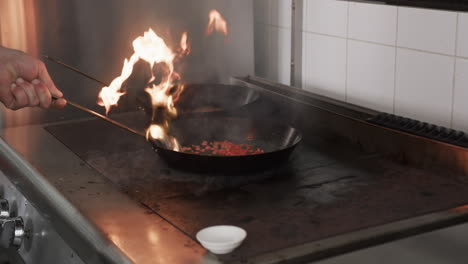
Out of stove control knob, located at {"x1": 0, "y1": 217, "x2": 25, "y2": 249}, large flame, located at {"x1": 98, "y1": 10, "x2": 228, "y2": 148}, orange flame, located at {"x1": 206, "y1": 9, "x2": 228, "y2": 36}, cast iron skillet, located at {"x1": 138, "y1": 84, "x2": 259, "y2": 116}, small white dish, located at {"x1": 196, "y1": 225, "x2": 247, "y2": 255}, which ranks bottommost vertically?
stove control knob, located at {"x1": 0, "y1": 217, "x2": 25, "y2": 249}

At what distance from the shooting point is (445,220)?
1.05m

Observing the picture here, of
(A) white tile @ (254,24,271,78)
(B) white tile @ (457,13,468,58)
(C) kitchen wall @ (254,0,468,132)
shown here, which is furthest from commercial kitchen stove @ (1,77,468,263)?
(A) white tile @ (254,24,271,78)

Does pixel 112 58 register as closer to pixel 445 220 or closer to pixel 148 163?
pixel 148 163

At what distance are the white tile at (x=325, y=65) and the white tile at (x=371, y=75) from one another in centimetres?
3

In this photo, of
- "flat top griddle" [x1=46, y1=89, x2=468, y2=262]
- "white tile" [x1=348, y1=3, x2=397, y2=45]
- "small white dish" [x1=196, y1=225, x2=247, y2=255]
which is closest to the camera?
"small white dish" [x1=196, y1=225, x2=247, y2=255]

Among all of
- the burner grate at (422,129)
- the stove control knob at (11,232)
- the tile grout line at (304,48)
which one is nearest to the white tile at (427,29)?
the burner grate at (422,129)

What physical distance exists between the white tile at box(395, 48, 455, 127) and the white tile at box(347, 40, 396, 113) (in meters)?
0.03

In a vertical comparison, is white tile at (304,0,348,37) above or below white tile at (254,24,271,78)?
above

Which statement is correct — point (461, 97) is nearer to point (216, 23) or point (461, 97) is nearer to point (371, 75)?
point (371, 75)

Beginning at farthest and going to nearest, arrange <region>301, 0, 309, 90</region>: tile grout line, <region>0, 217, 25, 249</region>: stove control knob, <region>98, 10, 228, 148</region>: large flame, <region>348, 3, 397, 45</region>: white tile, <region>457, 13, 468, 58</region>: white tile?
<region>301, 0, 309, 90</region>: tile grout line, <region>98, 10, 228, 148</region>: large flame, <region>348, 3, 397, 45</region>: white tile, <region>457, 13, 468, 58</region>: white tile, <region>0, 217, 25, 249</region>: stove control knob

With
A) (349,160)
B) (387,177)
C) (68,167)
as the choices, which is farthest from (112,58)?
(387,177)

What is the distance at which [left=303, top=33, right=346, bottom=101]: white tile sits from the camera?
1.75 metres

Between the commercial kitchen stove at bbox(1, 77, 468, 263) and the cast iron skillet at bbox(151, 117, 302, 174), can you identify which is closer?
the commercial kitchen stove at bbox(1, 77, 468, 263)

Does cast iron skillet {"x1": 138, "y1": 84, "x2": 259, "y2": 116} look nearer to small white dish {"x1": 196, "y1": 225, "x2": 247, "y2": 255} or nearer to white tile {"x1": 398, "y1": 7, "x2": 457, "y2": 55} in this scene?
white tile {"x1": 398, "y1": 7, "x2": 457, "y2": 55}
